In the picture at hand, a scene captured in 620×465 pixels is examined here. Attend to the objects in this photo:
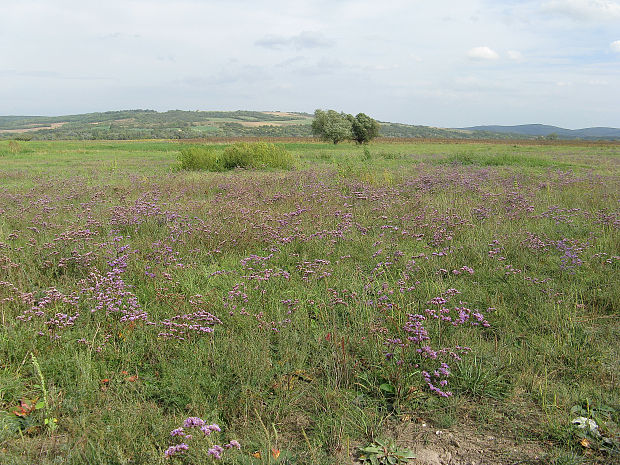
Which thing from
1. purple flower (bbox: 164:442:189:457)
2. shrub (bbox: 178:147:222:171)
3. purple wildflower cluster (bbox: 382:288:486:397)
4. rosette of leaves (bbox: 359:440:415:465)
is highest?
shrub (bbox: 178:147:222:171)

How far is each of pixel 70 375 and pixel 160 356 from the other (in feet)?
2.16

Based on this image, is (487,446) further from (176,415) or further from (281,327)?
(176,415)

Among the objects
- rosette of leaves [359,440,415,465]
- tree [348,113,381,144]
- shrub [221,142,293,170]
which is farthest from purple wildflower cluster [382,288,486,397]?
tree [348,113,381,144]

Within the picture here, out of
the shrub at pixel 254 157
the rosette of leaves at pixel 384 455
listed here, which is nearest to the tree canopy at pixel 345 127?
the shrub at pixel 254 157

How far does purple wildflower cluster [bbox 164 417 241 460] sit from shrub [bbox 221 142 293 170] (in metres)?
14.9

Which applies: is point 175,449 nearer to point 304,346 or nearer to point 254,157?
point 304,346

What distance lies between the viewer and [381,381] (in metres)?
3.08

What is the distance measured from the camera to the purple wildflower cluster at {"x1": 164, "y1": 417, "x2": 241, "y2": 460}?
212cm

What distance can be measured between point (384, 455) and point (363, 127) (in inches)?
2271

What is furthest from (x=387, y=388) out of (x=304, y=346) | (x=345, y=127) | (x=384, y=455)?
(x=345, y=127)

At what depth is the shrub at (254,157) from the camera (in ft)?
55.7

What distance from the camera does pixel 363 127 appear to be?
57031 millimetres

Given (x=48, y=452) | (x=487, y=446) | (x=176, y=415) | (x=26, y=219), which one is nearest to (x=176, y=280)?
(x=176, y=415)

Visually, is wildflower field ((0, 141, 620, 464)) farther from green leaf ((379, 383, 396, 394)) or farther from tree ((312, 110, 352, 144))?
tree ((312, 110, 352, 144))
